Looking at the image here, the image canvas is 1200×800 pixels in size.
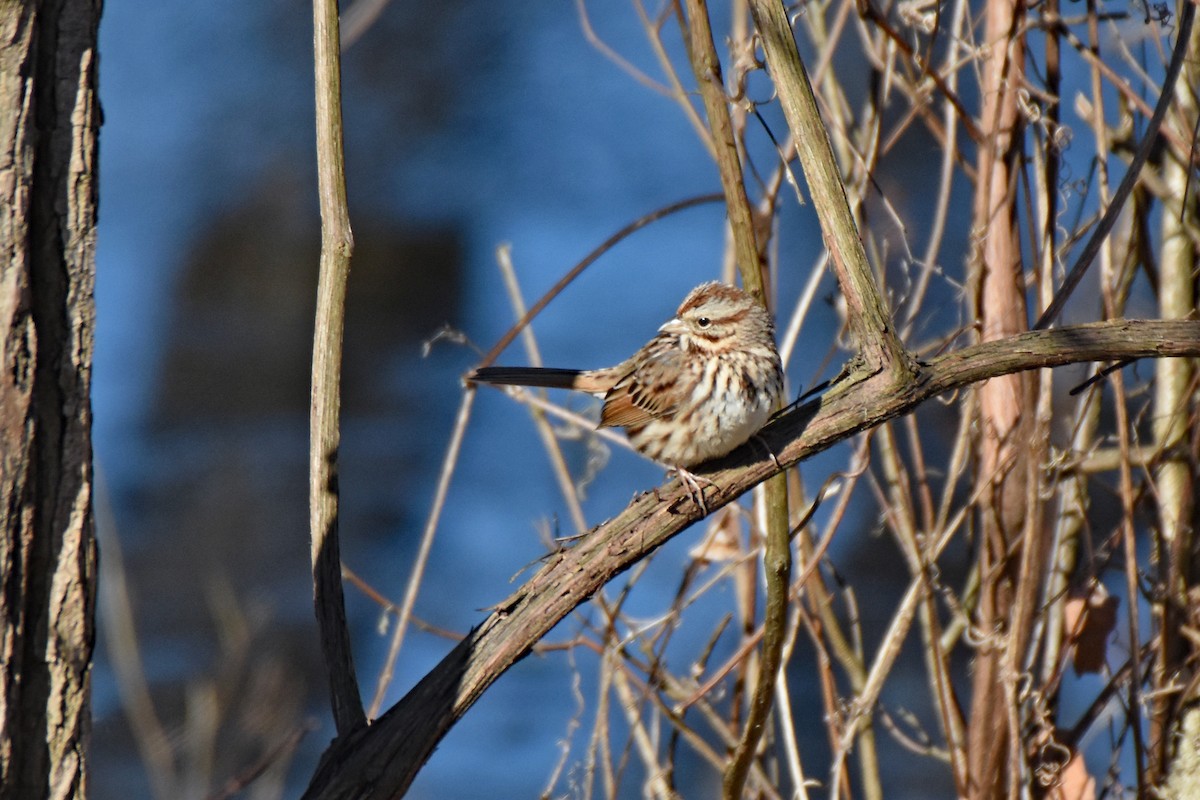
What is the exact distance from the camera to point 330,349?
188 cm

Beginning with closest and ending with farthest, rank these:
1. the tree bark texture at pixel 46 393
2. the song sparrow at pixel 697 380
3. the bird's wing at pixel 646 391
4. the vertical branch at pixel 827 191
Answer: the tree bark texture at pixel 46 393 → the vertical branch at pixel 827 191 → the song sparrow at pixel 697 380 → the bird's wing at pixel 646 391

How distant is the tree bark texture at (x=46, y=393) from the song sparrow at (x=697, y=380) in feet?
3.80

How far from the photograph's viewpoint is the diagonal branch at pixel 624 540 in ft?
5.94

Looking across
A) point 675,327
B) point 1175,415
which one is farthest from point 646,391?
point 1175,415

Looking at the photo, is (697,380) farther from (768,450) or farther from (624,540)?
(624,540)

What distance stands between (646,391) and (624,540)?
1.04m

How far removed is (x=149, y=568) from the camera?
6.51m

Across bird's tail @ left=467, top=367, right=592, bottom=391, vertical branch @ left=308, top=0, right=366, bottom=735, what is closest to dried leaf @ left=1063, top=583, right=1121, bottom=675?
bird's tail @ left=467, top=367, right=592, bottom=391

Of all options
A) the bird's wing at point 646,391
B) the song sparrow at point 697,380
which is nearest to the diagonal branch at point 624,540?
the song sparrow at point 697,380

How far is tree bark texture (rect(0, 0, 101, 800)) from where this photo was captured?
163cm

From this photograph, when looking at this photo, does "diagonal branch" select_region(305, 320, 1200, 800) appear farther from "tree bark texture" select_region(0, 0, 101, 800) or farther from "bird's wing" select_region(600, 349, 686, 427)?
"bird's wing" select_region(600, 349, 686, 427)

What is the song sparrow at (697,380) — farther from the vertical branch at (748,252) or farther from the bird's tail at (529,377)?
the vertical branch at (748,252)

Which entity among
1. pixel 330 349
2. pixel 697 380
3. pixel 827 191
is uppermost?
pixel 697 380

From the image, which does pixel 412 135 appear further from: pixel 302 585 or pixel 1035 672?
pixel 1035 672
